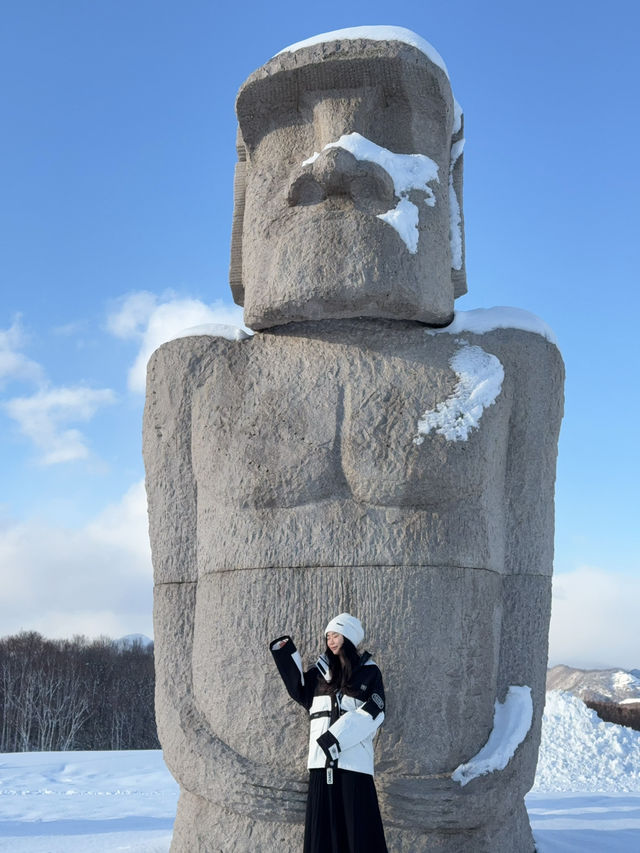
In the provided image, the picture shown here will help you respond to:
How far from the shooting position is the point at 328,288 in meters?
3.77

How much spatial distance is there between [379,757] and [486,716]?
51 centimetres

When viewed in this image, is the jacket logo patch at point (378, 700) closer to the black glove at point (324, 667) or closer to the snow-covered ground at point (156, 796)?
the black glove at point (324, 667)

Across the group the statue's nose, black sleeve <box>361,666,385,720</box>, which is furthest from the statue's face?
black sleeve <box>361,666,385,720</box>

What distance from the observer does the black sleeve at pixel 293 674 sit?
3424 millimetres

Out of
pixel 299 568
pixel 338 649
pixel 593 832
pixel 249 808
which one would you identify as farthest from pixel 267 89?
A: pixel 593 832

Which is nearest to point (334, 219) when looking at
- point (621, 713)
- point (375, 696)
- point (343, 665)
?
point (343, 665)

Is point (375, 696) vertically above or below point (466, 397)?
below

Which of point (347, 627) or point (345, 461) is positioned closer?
point (347, 627)

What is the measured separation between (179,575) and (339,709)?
40.5 inches

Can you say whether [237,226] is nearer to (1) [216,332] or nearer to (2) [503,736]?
(1) [216,332]

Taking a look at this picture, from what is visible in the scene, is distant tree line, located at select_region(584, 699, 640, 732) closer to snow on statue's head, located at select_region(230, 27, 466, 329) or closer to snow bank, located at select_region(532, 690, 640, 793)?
snow bank, located at select_region(532, 690, 640, 793)

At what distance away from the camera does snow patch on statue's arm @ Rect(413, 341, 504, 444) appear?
3.74 m

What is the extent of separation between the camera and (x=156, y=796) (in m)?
8.30

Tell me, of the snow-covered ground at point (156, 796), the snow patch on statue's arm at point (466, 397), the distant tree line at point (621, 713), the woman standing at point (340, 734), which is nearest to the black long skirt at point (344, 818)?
the woman standing at point (340, 734)
